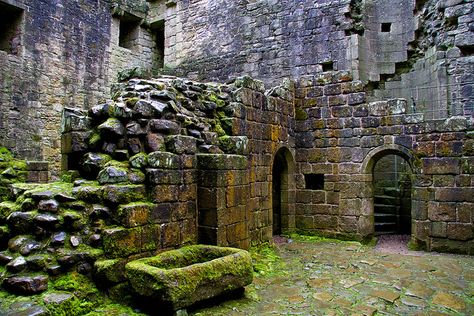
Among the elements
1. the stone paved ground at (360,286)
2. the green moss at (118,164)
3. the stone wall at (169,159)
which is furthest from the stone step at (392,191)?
the green moss at (118,164)

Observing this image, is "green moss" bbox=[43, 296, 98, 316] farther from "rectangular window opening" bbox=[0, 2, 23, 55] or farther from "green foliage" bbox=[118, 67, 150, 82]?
"rectangular window opening" bbox=[0, 2, 23, 55]

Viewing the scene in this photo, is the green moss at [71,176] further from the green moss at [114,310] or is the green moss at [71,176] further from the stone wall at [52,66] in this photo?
the stone wall at [52,66]

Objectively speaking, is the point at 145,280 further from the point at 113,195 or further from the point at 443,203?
the point at 443,203

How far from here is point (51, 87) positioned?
1095 centimetres

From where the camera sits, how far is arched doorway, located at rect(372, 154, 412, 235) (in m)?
9.90

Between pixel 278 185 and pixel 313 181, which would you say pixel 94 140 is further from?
pixel 313 181

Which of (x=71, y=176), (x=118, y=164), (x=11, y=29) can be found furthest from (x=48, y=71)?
(x=118, y=164)

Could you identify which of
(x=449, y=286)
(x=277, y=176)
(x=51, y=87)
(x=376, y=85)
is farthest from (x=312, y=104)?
(x=51, y=87)

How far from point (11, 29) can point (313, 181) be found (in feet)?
28.5

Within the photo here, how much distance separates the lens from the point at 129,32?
1424 cm

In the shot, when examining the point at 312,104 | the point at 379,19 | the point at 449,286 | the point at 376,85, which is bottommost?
the point at 449,286

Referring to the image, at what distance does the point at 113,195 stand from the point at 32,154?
7159 mm

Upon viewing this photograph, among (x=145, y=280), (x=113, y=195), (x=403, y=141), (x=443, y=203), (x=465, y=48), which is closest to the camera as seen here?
(x=145, y=280)

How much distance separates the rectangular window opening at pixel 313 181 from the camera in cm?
918
